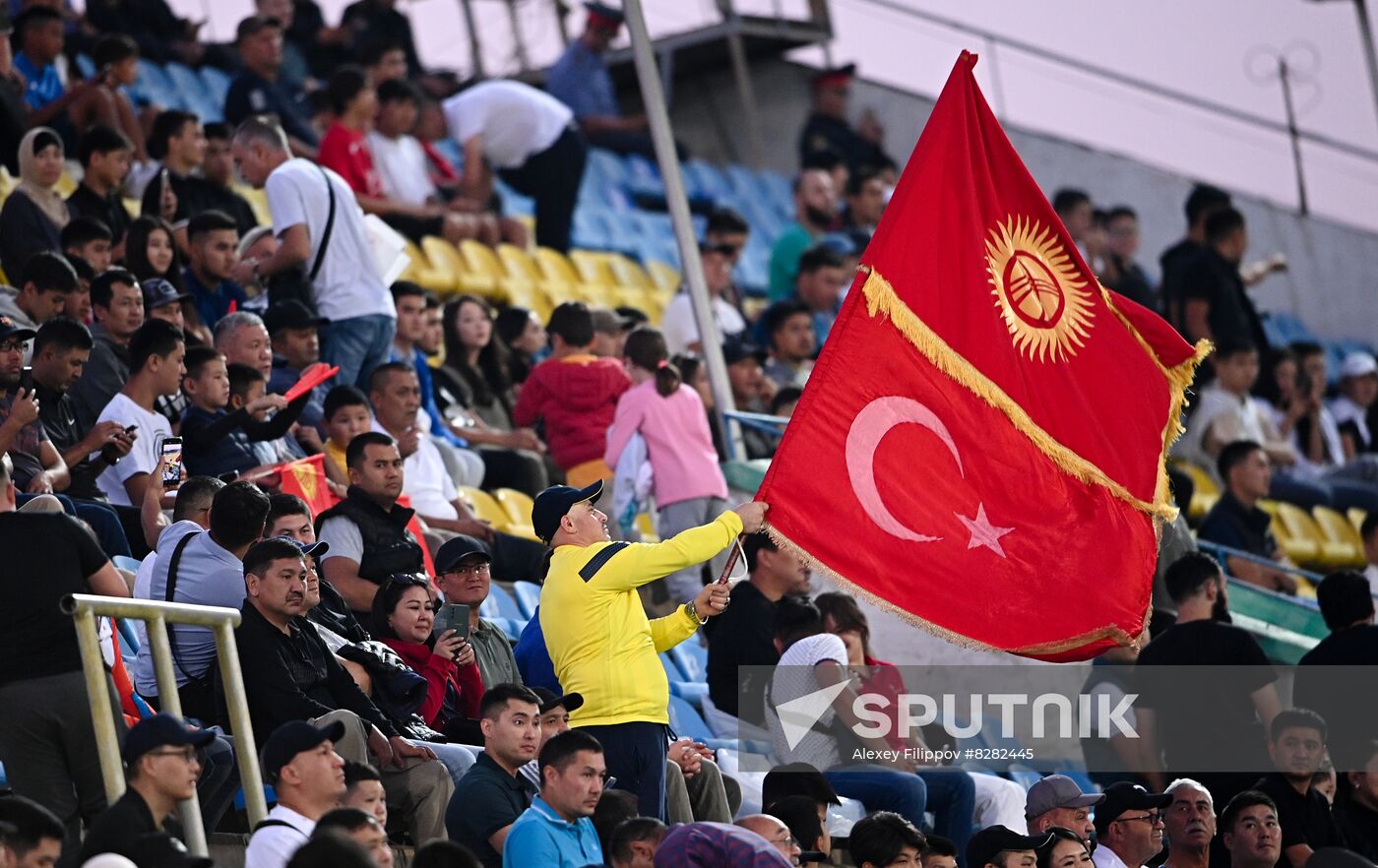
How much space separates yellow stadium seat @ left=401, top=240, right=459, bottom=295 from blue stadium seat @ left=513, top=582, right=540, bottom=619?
458 centimetres

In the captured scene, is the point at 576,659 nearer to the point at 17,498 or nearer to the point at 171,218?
the point at 17,498

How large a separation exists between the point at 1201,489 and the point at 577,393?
5742mm

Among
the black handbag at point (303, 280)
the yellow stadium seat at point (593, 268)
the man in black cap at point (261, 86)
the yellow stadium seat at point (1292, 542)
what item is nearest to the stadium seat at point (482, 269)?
the yellow stadium seat at point (593, 268)

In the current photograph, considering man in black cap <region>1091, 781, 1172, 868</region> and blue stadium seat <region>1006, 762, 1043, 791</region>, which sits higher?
man in black cap <region>1091, 781, 1172, 868</region>

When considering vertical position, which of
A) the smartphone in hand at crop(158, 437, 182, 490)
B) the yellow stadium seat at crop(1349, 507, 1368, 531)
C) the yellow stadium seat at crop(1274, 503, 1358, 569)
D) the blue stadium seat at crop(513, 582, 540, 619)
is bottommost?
the yellow stadium seat at crop(1349, 507, 1368, 531)

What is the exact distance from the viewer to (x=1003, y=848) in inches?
320

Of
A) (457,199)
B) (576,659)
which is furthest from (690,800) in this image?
(457,199)

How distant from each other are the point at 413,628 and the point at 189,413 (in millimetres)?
1780

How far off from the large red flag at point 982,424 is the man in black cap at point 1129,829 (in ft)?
3.61

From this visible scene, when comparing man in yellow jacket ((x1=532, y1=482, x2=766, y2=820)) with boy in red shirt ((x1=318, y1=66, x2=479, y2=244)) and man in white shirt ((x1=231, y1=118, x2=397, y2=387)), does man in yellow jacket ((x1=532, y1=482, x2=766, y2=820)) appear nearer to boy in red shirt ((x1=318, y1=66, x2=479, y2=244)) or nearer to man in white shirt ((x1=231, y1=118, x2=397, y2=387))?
man in white shirt ((x1=231, y1=118, x2=397, y2=387))

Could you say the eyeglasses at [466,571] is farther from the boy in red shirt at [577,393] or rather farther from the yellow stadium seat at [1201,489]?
the yellow stadium seat at [1201,489]

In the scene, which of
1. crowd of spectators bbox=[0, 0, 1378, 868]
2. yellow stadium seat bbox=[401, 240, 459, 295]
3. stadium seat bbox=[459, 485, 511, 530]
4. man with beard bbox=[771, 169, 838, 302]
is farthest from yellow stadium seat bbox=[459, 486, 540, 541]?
man with beard bbox=[771, 169, 838, 302]

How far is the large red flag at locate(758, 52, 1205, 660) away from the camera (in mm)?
7953

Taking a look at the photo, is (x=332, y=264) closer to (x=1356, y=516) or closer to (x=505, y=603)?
(x=505, y=603)
